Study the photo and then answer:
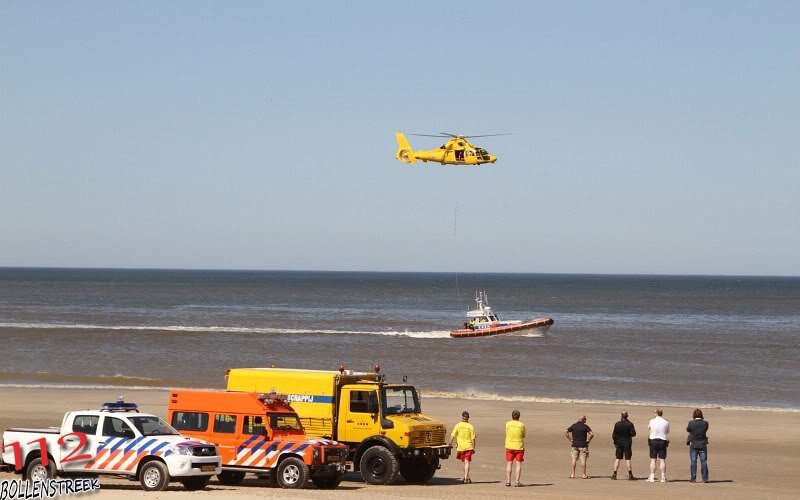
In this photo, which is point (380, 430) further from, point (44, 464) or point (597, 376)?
point (597, 376)

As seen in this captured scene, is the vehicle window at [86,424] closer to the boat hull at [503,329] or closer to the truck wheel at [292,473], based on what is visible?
the truck wheel at [292,473]

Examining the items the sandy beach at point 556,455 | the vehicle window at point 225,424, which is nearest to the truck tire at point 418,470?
the sandy beach at point 556,455

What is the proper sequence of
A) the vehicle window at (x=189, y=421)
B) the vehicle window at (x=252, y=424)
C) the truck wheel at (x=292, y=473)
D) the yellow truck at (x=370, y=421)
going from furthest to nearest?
the yellow truck at (x=370, y=421) → the vehicle window at (x=189, y=421) → the vehicle window at (x=252, y=424) → the truck wheel at (x=292, y=473)

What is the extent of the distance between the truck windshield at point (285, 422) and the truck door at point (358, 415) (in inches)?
43.5

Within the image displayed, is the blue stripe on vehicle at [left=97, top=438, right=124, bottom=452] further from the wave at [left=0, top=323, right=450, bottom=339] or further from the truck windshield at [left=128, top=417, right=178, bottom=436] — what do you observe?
the wave at [left=0, top=323, right=450, bottom=339]

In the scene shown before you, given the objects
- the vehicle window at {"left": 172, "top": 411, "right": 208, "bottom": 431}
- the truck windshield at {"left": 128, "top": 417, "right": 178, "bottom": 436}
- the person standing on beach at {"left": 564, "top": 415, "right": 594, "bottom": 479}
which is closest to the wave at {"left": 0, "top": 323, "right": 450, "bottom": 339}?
the person standing on beach at {"left": 564, "top": 415, "right": 594, "bottom": 479}

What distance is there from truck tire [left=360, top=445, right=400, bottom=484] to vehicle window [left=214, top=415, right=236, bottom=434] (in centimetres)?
256

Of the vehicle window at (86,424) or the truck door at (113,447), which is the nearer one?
the truck door at (113,447)

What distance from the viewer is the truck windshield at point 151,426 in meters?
18.4

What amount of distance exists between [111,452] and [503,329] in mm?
68051

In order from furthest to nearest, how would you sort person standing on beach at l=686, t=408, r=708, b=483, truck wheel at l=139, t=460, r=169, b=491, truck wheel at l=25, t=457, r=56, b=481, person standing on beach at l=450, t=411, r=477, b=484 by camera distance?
person standing on beach at l=686, t=408, r=708, b=483, person standing on beach at l=450, t=411, r=477, b=484, truck wheel at l=25, t=457, r=56, b=481, truck wheel at l=139, t=460, r=169, b=491

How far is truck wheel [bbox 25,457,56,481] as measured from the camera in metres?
18.0

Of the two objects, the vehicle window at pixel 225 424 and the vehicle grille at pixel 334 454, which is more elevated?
the vehicle window at pixel 225 424

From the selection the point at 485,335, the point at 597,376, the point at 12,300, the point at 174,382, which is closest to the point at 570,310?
the point at 485,335
